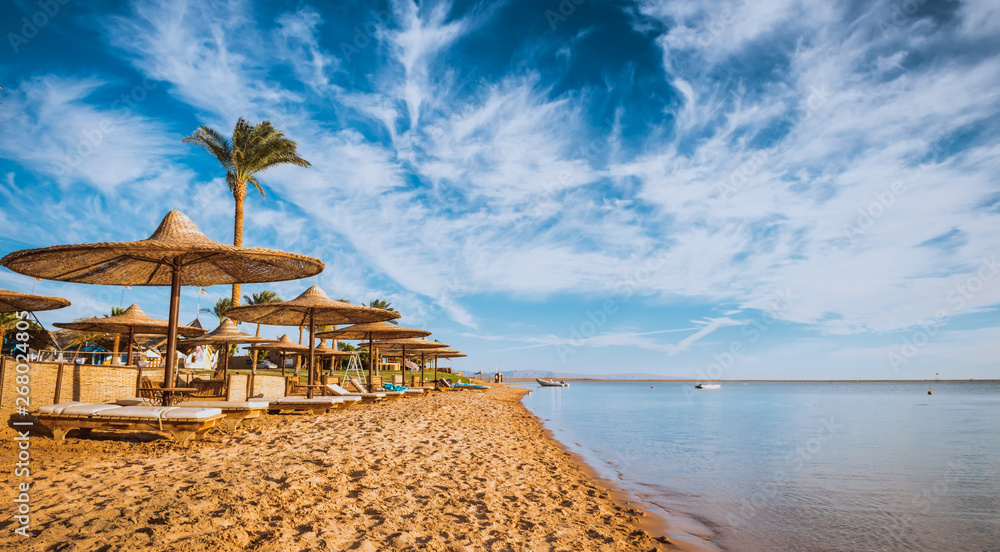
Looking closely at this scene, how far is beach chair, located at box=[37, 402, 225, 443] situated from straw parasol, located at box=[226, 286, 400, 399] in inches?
200

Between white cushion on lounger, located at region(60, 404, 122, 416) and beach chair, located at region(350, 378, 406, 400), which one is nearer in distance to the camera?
white cushion on lounger, located at region(60, 404, 122, 416)

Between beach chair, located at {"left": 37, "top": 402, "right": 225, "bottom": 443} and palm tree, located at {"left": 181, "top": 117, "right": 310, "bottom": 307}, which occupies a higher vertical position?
palm tree, located at {"left": 181, "top": 117, "right": 310, "bottom": 307}

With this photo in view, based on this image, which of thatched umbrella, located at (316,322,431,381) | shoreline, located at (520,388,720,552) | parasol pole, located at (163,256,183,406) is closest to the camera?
shoreline, located at (520,388,720,552)

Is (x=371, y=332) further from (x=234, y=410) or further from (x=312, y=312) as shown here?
(x=234, y=410)

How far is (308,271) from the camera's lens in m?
8.59

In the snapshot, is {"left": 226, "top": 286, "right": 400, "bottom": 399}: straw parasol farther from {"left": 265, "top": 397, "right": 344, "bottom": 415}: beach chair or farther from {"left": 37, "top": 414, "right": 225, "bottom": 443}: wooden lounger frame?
{"left": 37, "top": 414, "right": 225, "bottom": 443}: wooden lounger frame

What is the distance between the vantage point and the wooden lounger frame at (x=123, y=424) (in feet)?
20.6

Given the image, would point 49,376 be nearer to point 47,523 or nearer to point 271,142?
point 47,523

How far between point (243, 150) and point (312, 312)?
41.0ft

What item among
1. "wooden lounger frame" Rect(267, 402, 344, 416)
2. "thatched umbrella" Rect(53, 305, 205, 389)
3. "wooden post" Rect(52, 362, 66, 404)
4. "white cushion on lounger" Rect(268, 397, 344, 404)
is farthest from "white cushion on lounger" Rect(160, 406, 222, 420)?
"thatched umbrella" Rect(53, 305, 205, 389)

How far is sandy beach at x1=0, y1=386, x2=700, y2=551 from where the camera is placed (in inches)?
141

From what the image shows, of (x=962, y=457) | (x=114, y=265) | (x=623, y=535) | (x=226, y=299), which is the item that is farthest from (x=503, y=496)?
(x=226, y=299)

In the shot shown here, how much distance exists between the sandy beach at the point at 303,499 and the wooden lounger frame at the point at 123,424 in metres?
0.19

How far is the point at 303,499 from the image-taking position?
439cm
